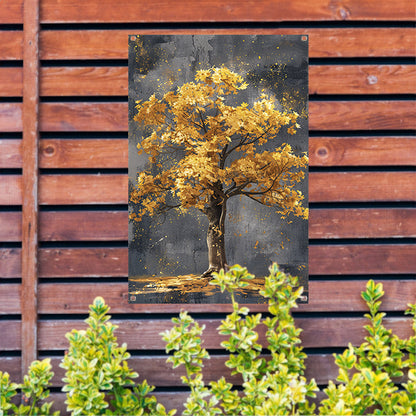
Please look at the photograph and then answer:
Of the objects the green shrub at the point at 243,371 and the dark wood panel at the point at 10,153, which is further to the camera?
the dark wood panel at the point at 10,153

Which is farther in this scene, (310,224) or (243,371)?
(310,224)

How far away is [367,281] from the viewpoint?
2029mm

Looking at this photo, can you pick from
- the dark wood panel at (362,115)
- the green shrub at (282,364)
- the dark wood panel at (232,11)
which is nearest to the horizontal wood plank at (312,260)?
the green shrub at (282,364)

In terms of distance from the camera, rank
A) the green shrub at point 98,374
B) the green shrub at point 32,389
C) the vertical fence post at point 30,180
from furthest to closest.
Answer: the vertical fence post at point 30,180 < the green shrub at point 32,389 < the green shrub at point 98,374

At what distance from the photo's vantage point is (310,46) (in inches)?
80.4

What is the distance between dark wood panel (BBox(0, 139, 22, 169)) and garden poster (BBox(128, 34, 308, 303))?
0.62m

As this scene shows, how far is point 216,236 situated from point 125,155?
65 centimetres

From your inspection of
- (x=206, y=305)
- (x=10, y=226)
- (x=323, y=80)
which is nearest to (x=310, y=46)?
(x=323, y=80)

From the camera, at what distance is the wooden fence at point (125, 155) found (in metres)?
2.02

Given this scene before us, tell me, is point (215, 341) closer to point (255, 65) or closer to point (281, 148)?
point (281, 148)

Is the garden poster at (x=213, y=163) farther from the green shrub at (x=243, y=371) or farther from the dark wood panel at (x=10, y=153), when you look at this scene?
the dark wood panel at (x=10, y=153)

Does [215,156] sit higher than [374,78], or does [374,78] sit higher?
[374,78]

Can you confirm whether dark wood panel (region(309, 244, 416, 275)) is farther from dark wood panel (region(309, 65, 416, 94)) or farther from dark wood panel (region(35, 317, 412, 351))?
dark wood panel (region(309, 65, 416, 94))

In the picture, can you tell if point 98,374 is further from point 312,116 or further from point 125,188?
point 312,116
